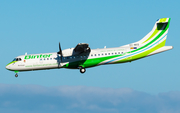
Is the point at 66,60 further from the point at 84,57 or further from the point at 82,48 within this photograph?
the point at 82,48

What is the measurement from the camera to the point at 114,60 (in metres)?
33.1

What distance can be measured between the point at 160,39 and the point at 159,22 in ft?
7.24

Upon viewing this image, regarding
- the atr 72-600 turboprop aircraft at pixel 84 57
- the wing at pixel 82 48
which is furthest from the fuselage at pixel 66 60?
the wing at pixel 82 48

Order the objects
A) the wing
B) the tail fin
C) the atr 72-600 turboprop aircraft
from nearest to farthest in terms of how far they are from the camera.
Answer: the wing
the atr 72-600 turboprop aircraft
the tail fin

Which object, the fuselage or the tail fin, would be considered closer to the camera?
the fuselage

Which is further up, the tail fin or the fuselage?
the tail fin

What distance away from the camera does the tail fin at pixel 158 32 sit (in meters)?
34.5

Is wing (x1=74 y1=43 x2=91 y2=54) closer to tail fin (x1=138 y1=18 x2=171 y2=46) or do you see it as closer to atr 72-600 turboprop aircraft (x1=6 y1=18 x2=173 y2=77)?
atr 72-600 turboprop aircraft (x1=6 y1=18 x2=173 y2=77)

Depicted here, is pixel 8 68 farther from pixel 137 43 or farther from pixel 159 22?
pixel 159 22

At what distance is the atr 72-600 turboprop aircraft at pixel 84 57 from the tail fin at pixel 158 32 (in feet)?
1.18

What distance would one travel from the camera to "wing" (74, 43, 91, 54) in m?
30.8

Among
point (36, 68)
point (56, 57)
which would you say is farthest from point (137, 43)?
point (36, 68)

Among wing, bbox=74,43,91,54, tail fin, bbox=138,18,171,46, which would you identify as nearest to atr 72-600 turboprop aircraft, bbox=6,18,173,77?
wing, bbox=74,43,91,54

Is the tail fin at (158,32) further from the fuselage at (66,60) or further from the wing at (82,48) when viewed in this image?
the wing at (82,48)
